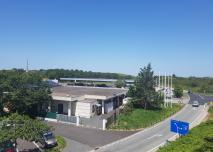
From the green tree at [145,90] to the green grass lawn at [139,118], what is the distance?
1852 mm

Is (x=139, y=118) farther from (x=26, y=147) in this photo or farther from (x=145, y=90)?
(x=26, y=147)

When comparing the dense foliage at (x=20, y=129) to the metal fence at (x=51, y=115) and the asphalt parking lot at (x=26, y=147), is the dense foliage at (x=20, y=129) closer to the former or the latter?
the asphalt parking lot at (x=26, y=147)

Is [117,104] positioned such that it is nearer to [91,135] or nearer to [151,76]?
[151,76]

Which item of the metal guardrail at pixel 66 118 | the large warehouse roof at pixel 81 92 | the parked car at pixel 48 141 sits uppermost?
the large warehouse roof at pixel 81 92

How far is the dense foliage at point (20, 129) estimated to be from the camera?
25894 millimetres

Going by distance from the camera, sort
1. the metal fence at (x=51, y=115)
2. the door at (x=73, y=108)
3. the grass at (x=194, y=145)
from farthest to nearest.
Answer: the door at (x=73, y=108) → the metal fence at (x=51, y=115) → the grass at (x=194, y=145)

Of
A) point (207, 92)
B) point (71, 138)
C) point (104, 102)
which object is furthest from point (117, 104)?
point (207, 92)

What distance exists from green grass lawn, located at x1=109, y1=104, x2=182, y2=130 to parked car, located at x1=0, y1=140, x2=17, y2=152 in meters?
17.0

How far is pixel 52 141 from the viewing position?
1312 inches

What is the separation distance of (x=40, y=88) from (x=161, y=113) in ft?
76.8

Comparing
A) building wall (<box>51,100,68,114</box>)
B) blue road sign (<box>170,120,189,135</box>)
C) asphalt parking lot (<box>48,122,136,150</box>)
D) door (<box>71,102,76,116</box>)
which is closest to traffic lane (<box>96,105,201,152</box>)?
asphalt parking lot (<box>48,122,136,150</box>)

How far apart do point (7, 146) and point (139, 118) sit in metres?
25.6

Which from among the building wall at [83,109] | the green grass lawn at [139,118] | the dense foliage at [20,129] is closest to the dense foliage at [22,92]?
the building wall at [83,109]

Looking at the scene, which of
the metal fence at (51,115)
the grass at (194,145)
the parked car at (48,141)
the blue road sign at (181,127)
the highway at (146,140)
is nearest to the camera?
the grass at (194,145)
